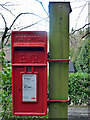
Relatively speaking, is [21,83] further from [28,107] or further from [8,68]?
[8,68]

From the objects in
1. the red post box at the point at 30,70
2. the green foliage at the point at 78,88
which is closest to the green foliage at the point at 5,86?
the red post box at the point at 30,70

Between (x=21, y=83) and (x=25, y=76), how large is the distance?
71 mm

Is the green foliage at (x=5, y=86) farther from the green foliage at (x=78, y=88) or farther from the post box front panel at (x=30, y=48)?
the green foliage at (x=78, y=88)

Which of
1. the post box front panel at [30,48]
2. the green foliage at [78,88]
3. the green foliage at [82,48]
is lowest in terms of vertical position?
the green foliage at [78,88]

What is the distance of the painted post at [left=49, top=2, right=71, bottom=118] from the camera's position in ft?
3.75

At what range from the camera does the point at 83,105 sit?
3973 mm

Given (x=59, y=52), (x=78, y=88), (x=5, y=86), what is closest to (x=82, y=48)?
(x=78, y=88)

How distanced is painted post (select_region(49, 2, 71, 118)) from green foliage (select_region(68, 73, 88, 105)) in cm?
273

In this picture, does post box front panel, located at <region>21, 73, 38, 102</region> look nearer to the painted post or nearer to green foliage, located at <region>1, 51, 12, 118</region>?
the painted post

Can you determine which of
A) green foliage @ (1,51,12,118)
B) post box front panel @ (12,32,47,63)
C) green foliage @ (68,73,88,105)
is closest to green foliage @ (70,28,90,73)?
green foliage @ (68,73,88,105)

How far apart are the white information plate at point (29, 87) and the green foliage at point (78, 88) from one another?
2738 millimetres

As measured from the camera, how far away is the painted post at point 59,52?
44.9 inches

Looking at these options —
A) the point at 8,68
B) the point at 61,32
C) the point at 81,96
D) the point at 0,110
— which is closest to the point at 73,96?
the point at 81,96

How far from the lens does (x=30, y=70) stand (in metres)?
1.23
